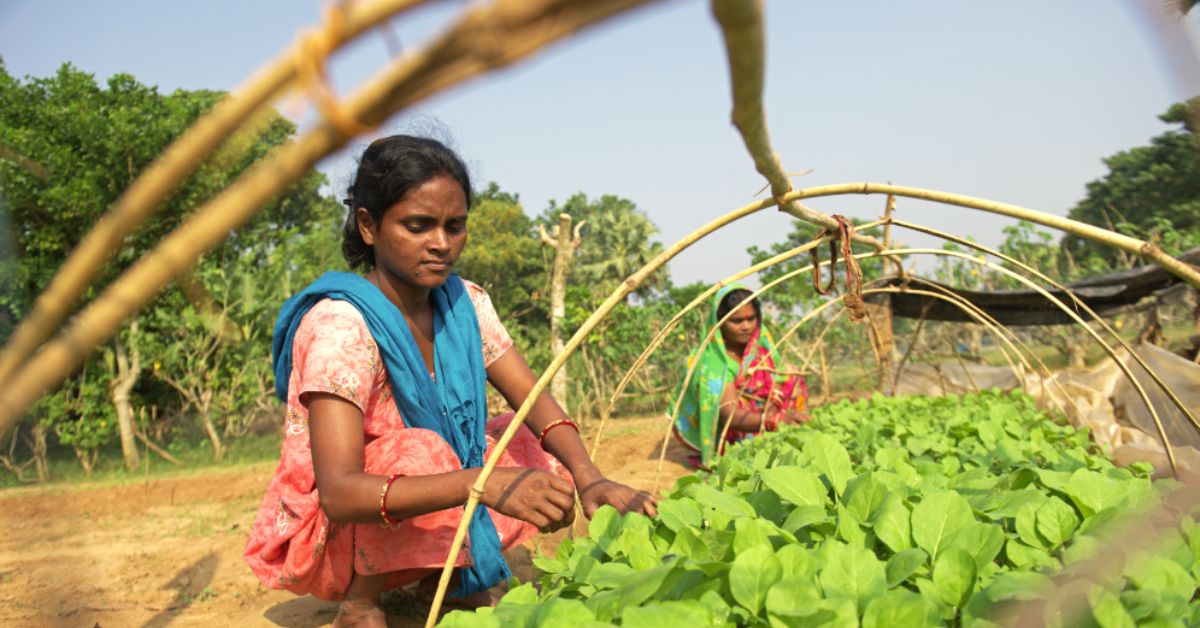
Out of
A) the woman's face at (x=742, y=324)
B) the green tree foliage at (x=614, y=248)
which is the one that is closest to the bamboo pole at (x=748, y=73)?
the woman's face at (x=742, y=324)

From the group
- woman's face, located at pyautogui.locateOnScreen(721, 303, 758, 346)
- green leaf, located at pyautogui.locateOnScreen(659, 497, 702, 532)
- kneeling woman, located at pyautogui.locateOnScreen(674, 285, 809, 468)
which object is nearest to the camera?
green leaf, located at pyautogui.locateOnScreen(659, 497, 702, 532)

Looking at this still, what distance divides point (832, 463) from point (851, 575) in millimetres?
542

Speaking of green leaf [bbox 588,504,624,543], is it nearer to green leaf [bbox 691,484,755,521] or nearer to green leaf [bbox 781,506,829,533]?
green leaf [bbox 691,484,755,521]

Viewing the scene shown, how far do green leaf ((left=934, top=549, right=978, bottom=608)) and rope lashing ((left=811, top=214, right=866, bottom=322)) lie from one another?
776mm

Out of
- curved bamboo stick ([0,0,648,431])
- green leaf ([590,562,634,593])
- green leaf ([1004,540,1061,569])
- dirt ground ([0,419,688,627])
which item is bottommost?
dirt ground ([0,419,688,627])

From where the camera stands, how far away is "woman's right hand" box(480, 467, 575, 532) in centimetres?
154

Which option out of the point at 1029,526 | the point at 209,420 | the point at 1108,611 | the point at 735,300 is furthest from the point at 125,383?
the point at 1108,611

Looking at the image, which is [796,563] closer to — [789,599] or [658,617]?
[789,599]

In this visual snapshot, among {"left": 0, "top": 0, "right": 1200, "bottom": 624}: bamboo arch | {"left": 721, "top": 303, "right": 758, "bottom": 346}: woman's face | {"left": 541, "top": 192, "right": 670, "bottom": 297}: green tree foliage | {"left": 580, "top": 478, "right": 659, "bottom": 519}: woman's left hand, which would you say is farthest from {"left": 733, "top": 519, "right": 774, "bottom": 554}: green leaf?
{"left": 541, "top": 192, "right": 670, "bottom": 297}: green tree foliage

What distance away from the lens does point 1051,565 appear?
1.16m

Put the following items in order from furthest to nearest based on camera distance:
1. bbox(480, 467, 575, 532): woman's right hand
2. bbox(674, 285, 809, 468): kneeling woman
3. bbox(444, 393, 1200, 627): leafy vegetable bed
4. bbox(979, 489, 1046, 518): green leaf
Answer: bbox(674, 285, 809, 468): kneeling woman → bbox(480, 467, 575, 532): woman's right hand → bbox(979, 489, 1046, 518): green leaf → bbox(444, 393, 1200, 627): leafy vegetable bed

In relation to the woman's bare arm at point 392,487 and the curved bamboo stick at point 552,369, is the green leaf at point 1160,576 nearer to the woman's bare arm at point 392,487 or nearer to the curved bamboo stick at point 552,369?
the curved bamboo stick at point 552,369

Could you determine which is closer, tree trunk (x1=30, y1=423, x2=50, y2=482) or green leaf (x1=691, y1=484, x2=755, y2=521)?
green leaf (x1=691, y1=484, x2=755, y2=521)

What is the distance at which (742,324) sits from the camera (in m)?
5.24
